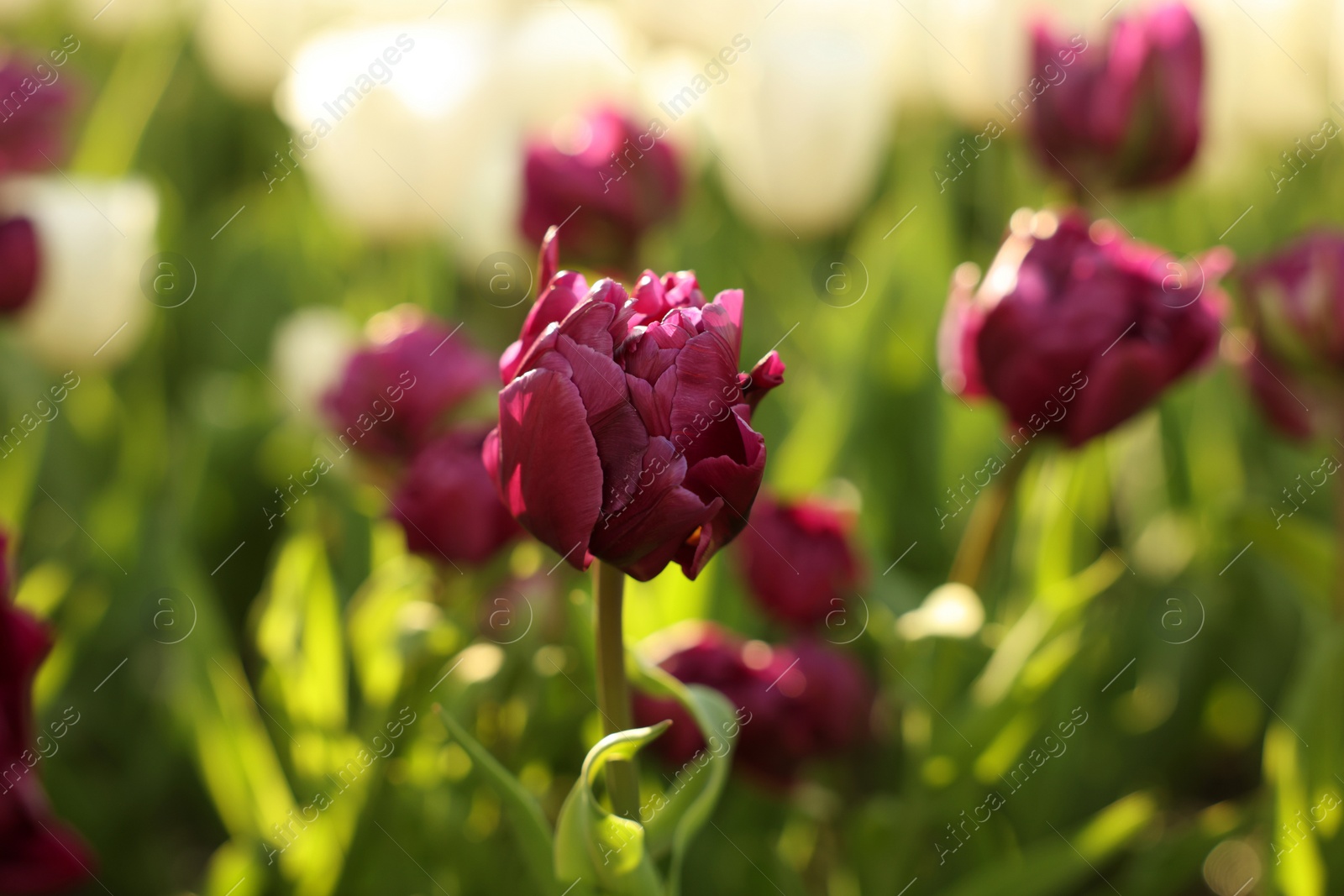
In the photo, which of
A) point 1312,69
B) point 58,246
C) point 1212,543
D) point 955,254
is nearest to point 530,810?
point 1212,543

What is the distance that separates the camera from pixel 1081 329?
557mm

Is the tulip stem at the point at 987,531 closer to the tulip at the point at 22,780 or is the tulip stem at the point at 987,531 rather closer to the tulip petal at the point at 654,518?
the tulip petal at the point at 654,518

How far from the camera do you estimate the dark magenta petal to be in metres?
0.34

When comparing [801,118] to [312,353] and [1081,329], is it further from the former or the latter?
[1081,329]

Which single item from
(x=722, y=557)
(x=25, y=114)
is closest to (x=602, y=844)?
(x=722, y=557)

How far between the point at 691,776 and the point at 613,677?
47mm

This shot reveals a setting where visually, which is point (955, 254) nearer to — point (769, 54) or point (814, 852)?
point (769, 54)

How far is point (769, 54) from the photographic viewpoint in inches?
44.8

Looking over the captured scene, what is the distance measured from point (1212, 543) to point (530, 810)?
544 millimetres

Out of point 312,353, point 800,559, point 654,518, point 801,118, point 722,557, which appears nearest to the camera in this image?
point 654,518

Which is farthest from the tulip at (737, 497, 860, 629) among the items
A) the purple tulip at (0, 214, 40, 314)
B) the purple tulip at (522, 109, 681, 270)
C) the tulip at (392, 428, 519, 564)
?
the purple tulip at (0, 214, 40, 314)

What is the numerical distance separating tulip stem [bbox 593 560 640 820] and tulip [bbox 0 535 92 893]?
25cm

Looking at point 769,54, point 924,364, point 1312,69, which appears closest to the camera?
point 924,364

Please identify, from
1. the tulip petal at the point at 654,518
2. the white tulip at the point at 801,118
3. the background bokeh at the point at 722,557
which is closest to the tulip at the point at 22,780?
the background bokeh at the point at 722,557
